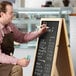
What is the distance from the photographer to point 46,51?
3.30m

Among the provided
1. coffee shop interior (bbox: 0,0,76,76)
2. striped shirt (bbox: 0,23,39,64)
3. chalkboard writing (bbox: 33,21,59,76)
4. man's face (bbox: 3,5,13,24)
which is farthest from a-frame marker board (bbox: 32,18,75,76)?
coffee shop interior (bbox: 0,0,76,76)

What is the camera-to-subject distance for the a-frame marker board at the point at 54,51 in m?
3.19

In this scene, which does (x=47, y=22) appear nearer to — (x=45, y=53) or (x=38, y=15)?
(x=45, y=53)

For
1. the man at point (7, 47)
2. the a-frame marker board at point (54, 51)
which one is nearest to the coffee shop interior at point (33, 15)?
the a-frame marker board at point (54, 51)

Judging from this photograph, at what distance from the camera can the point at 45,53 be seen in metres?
3.31

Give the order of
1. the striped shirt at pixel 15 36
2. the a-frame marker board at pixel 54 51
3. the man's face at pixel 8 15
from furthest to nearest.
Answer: the a-frame marker board at pixel 54 51
the man's face at pixel 8 15
the striped shirt at pixel 15 36

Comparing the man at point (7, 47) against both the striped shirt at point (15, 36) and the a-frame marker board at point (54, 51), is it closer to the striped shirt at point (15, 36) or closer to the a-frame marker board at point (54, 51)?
the striped shirt at point (15, 36)

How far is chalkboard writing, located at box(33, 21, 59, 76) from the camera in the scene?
3.22 meters

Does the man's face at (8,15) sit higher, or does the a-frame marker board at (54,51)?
the man's face at (8,15)

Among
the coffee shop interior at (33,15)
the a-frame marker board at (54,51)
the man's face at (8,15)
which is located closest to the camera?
the man's face at (8,15)

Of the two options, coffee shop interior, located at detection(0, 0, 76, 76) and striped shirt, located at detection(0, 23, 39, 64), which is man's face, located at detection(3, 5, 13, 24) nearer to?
striped shirt, located at detection(0, 23, 39, 64)

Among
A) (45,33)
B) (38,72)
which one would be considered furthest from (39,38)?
(38,72)

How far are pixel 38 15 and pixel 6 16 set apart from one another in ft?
5.10

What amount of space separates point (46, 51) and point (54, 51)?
0.16 metres
